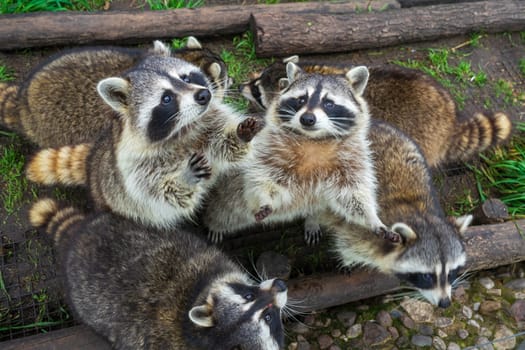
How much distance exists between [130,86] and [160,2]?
80.1 inches

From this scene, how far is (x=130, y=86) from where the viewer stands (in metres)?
2.59

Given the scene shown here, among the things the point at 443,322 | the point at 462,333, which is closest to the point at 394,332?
the point at 443,322

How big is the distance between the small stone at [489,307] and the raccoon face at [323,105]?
1605mm

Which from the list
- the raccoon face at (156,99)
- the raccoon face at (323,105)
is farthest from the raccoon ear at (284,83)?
the raccoon face at (156,99)

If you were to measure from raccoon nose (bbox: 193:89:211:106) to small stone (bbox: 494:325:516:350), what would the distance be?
2447 millimetres

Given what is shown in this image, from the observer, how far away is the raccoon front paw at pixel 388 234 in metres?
2.67

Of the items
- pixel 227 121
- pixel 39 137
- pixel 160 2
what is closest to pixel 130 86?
pixel 227 121

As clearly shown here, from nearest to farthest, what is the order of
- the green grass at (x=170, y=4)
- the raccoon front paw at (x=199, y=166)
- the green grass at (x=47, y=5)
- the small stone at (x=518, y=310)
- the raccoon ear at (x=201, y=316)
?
the raccoon ear at (x=201, y=316), the raccoon front paw at (x=199, y=166), the small stone at (x=518, y=310), the green grass at (x=47, y=5), the green grass at (x=170, y=4)

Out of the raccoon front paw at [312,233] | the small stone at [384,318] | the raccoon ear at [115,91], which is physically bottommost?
the small stone at [384,318]

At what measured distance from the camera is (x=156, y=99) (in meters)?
2.55

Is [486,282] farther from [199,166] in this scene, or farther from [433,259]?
[199,166]

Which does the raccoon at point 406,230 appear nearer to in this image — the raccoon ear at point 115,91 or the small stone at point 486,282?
the small stone at point 486,282

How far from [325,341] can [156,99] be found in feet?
5.95

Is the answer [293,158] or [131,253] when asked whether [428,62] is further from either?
[131,253]
